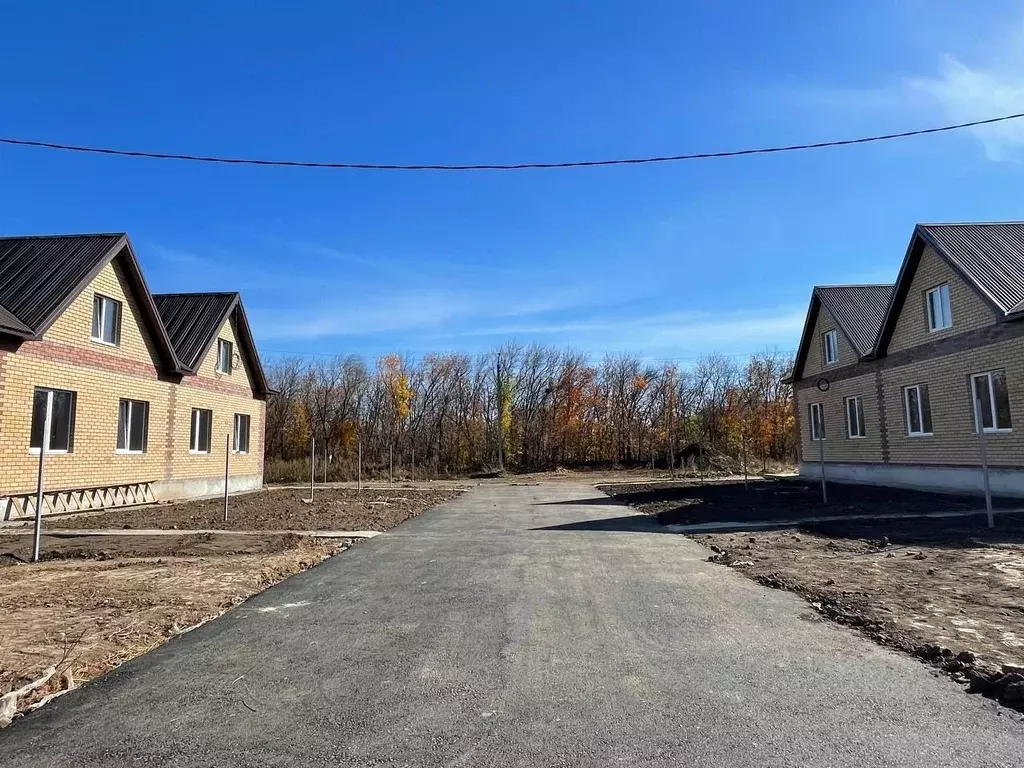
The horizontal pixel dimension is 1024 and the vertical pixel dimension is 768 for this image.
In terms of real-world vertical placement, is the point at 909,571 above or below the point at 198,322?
below

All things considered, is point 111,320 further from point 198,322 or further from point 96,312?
point 198,322

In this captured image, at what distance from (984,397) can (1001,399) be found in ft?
2.21

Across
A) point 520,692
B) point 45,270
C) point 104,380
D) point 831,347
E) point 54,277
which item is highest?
point 45,270

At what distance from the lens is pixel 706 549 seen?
1042cm

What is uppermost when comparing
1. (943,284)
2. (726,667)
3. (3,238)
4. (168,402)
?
(3,238)

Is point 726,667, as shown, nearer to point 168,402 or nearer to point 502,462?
point 168,402

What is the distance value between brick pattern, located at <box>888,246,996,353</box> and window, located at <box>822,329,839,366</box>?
4.18 meters

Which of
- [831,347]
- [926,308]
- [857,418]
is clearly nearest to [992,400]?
[926,308]

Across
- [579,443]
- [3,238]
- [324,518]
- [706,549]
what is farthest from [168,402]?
[579,443]

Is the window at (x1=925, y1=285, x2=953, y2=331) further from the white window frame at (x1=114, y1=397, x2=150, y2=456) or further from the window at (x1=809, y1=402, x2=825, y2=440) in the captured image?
the white window frame at (x1=114, y1=397, x2=150, y2=456)

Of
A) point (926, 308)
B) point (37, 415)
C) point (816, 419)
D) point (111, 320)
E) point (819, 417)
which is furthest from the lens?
point (816, 419)

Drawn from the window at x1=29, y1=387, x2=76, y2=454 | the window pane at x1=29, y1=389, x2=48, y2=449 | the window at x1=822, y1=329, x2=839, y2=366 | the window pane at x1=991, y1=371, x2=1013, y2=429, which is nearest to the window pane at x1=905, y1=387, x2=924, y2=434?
the window pane at x1=991, y1=371, x2=1013, y2=429

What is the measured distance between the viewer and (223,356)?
2416 centimetres

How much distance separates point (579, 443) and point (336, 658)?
140ft
